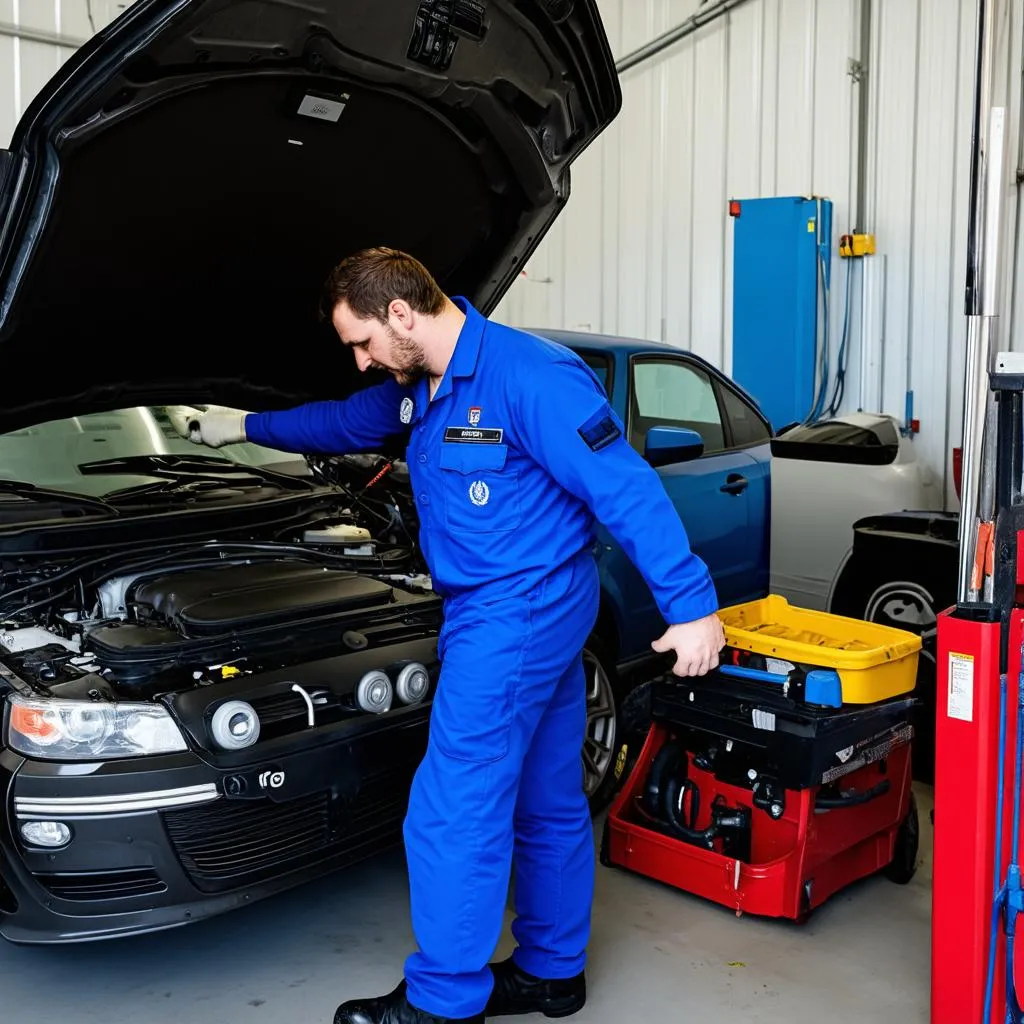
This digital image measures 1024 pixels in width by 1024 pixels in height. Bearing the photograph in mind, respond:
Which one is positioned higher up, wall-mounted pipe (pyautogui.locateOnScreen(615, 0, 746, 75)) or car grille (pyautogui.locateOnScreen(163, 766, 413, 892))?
wall-mounted pipe (pyautogui.locateOnScreen(615, 0, 746, 75))

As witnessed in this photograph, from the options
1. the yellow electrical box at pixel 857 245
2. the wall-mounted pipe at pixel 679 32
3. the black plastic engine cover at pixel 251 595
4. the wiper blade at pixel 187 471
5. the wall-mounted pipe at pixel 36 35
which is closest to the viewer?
the black plastic engine cover at pixel 251 595

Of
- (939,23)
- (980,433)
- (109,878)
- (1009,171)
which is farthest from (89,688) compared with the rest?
(939,23)

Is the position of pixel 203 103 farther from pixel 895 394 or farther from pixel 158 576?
pixel 895 394

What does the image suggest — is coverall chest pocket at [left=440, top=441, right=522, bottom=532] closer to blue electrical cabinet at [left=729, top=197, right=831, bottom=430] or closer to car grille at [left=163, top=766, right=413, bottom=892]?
car grille at [left=163, top=766, right=413, bottom=892]

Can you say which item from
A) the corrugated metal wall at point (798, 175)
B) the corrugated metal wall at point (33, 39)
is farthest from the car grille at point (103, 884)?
the corrugated metal wall at point (33, 39)

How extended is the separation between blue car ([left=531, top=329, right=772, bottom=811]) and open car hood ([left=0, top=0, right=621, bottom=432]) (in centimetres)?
73

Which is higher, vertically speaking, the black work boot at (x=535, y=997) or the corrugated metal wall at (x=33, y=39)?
the corrugated metal wall at (x=33, y=39)

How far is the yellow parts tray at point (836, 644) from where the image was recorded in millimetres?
2855

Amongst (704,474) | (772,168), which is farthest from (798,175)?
(704,474)

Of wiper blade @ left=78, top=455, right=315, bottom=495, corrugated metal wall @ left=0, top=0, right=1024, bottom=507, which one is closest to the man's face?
wiper blade @ left=78, top=455, right=315, bottom=495

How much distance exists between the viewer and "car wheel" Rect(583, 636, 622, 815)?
3.52 meters

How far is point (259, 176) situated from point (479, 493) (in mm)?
1094

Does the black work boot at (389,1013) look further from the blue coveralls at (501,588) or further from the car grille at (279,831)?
the car grille at (279,831)

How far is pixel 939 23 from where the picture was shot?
20.8ft
